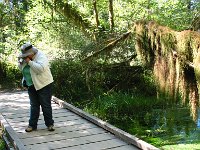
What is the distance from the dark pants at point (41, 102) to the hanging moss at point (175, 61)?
231cm

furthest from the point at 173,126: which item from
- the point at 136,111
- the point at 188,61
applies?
the point at 188,61

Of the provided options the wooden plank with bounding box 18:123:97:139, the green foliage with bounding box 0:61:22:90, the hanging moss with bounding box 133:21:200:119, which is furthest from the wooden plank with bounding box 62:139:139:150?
the green foliage with bounding box 0:61:22:90

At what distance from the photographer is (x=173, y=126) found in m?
8.96

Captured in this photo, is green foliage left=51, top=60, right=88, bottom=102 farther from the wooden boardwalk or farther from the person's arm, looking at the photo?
the person's arm

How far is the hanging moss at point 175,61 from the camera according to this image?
21.7ft

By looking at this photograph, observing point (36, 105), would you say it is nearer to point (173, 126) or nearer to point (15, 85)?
point (173, 126)

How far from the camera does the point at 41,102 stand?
6.57 m

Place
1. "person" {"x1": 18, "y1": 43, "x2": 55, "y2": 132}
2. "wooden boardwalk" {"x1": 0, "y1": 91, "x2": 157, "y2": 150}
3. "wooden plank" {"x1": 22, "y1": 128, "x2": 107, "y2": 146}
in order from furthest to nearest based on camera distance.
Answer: "person" {"x1": 18, "y1": 43, "x2": 55, "y2": 132}, "wooden plank" {"x1": 22, "y1": 128, "x2": 107, "y2": 146}, "wooden boardwalk" {"x1": 0, "y1": 91, "x2": 157, "y2": 150}

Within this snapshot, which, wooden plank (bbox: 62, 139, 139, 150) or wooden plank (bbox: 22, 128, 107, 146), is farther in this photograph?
wooden plank (bbox: 22, 128, 107, 146)

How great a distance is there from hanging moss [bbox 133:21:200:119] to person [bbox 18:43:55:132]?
92.2 inches

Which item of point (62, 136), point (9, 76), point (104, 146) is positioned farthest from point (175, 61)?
point (9, 76)

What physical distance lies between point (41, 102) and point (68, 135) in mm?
801

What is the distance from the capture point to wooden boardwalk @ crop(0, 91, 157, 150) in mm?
5766

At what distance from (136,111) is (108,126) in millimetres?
4126
